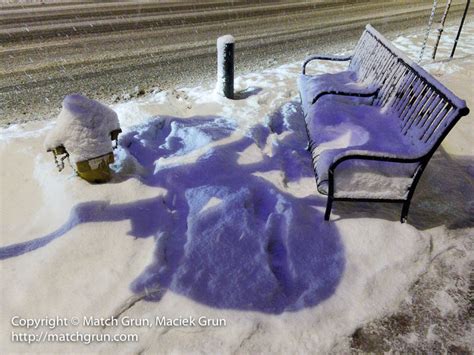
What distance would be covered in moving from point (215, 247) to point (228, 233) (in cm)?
18

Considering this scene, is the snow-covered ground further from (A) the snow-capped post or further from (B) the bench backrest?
(A) the snow-capped post

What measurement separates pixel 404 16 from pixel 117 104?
32.4 feet

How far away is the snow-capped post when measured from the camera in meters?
5.16

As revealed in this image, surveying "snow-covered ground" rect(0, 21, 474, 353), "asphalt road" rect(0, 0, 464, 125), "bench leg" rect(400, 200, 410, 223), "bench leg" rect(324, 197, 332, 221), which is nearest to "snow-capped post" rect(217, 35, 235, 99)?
"asphalt road" rect(0, 0, 464, 125)

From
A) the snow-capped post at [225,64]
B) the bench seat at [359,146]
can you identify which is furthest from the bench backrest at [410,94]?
the snow-capped post at [225,64]

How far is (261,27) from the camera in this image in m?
9.48

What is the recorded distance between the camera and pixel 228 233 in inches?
119

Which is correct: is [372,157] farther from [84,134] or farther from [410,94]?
[84,134]

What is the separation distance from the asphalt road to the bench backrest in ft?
8.91

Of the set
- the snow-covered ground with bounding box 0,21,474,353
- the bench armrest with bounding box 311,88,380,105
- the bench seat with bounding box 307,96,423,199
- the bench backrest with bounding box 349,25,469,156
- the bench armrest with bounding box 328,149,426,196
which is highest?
the bench backrest with bounding box 349,25,469,156

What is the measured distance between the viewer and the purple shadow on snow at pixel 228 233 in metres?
2.70

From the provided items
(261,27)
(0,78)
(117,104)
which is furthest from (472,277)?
(261,27)

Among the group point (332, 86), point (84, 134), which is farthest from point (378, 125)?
point (84, 134)

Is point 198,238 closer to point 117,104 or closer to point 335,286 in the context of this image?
point 335,286
